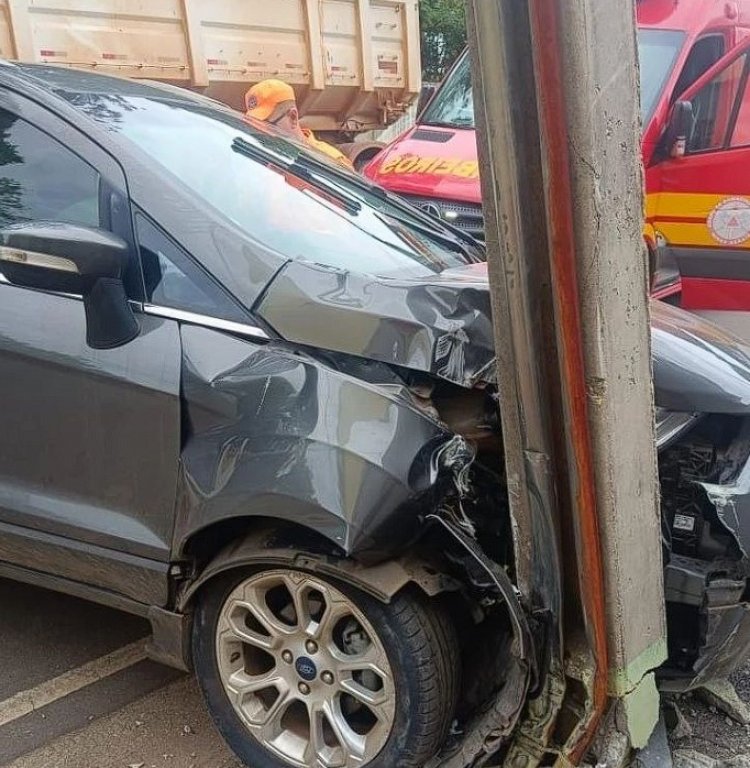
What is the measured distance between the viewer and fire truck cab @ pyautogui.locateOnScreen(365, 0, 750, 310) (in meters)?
5.82

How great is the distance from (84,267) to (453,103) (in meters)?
4.91

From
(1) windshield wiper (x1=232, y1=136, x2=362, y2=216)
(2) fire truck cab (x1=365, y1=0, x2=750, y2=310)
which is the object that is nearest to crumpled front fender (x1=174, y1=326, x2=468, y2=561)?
(1) windshield wiper (x1=232, y1=136, x2=362, y2=216)

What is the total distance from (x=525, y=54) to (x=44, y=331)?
144 cm

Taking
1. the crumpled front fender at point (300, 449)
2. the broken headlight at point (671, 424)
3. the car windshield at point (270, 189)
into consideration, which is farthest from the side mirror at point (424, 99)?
→ the crumpled front fender at point (300, 449)

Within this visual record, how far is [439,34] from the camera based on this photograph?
17266mm

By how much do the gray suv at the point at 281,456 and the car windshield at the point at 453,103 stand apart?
13.6 feet

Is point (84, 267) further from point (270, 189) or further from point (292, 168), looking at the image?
point (292, 168)

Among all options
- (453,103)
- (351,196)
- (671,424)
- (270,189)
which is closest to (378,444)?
(671,424)

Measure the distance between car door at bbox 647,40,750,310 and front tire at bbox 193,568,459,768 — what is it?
15.0 feet

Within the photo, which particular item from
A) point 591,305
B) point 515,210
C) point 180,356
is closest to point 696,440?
point 591,305

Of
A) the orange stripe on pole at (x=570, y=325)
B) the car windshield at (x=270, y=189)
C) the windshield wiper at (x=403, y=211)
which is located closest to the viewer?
the orange stripe on pole at (x=570, y=325)

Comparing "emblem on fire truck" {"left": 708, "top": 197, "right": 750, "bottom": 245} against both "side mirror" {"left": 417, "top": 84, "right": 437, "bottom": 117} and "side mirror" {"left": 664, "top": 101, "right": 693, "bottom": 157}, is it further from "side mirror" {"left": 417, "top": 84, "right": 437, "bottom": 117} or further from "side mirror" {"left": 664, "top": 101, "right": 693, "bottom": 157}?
"side mirror" {"left": 417, "top": 84, "right": 437, "bottom": 117}

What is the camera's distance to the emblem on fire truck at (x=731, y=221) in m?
5.85

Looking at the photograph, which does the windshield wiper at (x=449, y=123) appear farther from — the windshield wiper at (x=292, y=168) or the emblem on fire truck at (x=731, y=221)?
the windshield wiper at (x=292, y=168)
